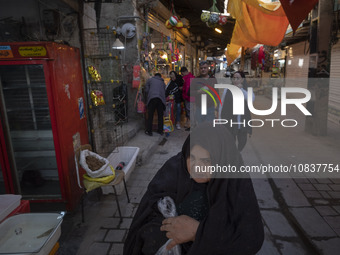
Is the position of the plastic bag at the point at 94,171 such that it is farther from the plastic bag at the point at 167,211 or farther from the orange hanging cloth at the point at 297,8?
the orange hanging cloth at the point at 297,8

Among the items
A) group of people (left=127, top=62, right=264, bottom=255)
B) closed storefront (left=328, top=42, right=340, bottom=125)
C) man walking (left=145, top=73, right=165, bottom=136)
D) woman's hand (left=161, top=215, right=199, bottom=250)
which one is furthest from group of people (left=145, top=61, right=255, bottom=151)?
closed storefront (left=328, top=42, right=340, bottom=125)

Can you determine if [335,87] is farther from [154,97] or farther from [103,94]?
[103,94]

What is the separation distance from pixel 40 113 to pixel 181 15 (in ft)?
39.1

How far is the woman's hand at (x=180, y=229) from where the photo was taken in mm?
1631

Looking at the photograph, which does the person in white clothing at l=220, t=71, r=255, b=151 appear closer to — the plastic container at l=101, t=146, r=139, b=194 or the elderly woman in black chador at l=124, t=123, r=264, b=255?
the plastic container at l=101, t=146, r=139, b=194

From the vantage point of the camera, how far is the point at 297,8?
464 centimetres

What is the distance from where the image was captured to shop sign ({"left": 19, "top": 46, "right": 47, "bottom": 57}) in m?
3.30

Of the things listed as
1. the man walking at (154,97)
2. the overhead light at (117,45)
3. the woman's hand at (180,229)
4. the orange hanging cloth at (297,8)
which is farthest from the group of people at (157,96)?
the woman's hand at (180,229)

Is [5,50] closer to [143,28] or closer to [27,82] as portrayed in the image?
[27,82]

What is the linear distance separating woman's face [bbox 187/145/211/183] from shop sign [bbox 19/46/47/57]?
2630 mm

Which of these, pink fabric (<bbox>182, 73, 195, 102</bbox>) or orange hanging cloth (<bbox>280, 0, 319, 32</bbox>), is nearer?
orange hanging cloth (<bbox>280, 0, 319, 32</bbox>)

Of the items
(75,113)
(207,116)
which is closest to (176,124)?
(207,116)

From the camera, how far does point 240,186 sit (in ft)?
5.34

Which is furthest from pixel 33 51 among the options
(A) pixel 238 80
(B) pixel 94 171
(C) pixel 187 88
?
(C) pixel 187 88
